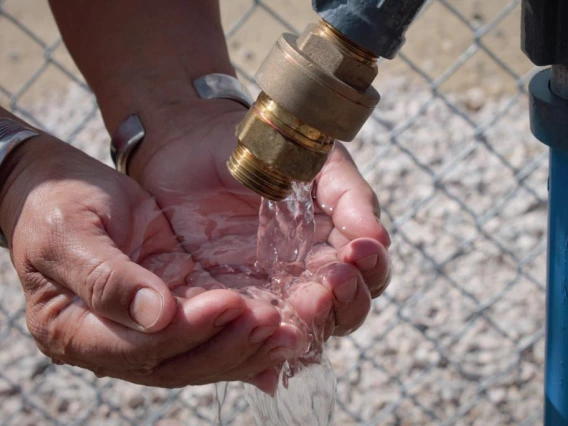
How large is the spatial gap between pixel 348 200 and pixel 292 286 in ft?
0.41

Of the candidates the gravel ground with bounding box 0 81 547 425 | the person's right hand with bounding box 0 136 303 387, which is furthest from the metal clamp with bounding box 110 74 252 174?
the gravel ground with bounding box 0 81 547 425

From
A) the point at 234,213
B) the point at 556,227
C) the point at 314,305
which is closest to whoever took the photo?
the point at 556,227

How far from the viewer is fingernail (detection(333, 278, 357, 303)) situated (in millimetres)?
902

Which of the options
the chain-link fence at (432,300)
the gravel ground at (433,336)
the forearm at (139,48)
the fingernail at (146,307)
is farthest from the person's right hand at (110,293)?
the gravel ground at (433,336)

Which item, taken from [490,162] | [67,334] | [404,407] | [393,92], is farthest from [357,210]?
[393,92]

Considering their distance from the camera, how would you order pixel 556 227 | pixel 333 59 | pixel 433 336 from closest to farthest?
pixel 333 59 < pixel 556 227 < pixel 433 336

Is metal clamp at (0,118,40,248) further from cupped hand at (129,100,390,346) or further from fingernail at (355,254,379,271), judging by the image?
fingernail at (355,254,379,271)

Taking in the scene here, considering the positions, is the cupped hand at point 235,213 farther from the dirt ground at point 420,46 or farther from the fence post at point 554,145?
the dirt ground at point 420,46

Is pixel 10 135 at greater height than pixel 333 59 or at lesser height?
lesser

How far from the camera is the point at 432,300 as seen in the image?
201cm

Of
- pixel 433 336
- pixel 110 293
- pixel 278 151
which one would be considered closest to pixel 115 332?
pixel 110 293

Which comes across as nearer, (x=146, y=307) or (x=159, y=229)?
(x=146, y=307)

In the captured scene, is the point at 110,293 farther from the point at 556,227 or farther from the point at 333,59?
the point at 556,227

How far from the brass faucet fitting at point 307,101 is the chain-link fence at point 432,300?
37.8 inches
